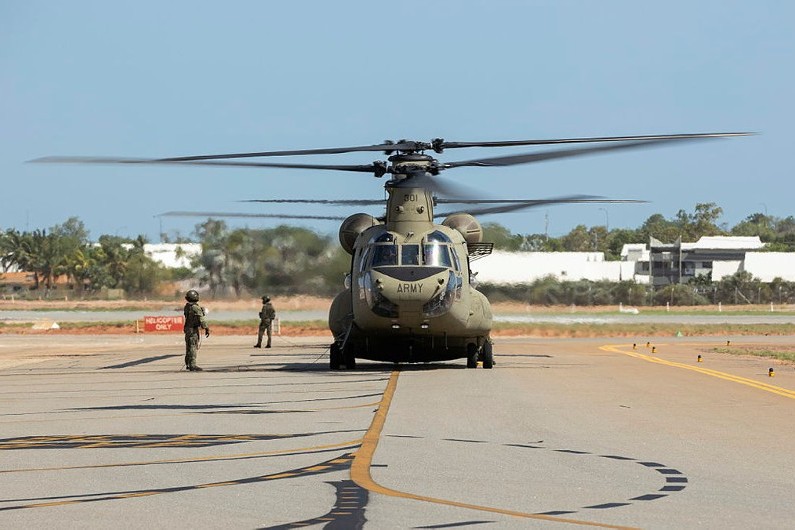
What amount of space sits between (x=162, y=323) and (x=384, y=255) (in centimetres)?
3561

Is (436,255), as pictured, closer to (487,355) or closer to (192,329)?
(487,355)

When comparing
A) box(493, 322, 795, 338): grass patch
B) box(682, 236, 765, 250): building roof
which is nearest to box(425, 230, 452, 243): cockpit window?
box(493, 322, 795, 338): grass patch

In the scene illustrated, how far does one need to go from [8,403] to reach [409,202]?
1112 cm

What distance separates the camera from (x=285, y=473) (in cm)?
1056

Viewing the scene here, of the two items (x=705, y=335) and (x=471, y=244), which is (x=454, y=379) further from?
(x=705, y=335)

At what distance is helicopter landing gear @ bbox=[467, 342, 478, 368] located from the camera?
95.0ft

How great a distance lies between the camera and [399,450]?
12250mm

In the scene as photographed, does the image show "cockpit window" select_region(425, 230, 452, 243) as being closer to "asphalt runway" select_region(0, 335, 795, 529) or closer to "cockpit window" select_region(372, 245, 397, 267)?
"cockpit window" select_region(372, 245, 397, 267)

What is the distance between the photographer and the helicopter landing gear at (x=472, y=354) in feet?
95.0

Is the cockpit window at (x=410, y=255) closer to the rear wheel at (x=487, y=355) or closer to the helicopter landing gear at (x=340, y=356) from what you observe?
the helicopter landing gear at (x=340, y=356)

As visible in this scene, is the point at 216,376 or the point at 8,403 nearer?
the point at 8,403

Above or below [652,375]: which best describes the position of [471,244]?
above

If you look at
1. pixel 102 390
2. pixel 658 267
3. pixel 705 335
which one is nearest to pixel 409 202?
pixel 102 390

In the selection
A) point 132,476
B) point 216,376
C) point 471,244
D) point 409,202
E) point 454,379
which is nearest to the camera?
point 132,476
